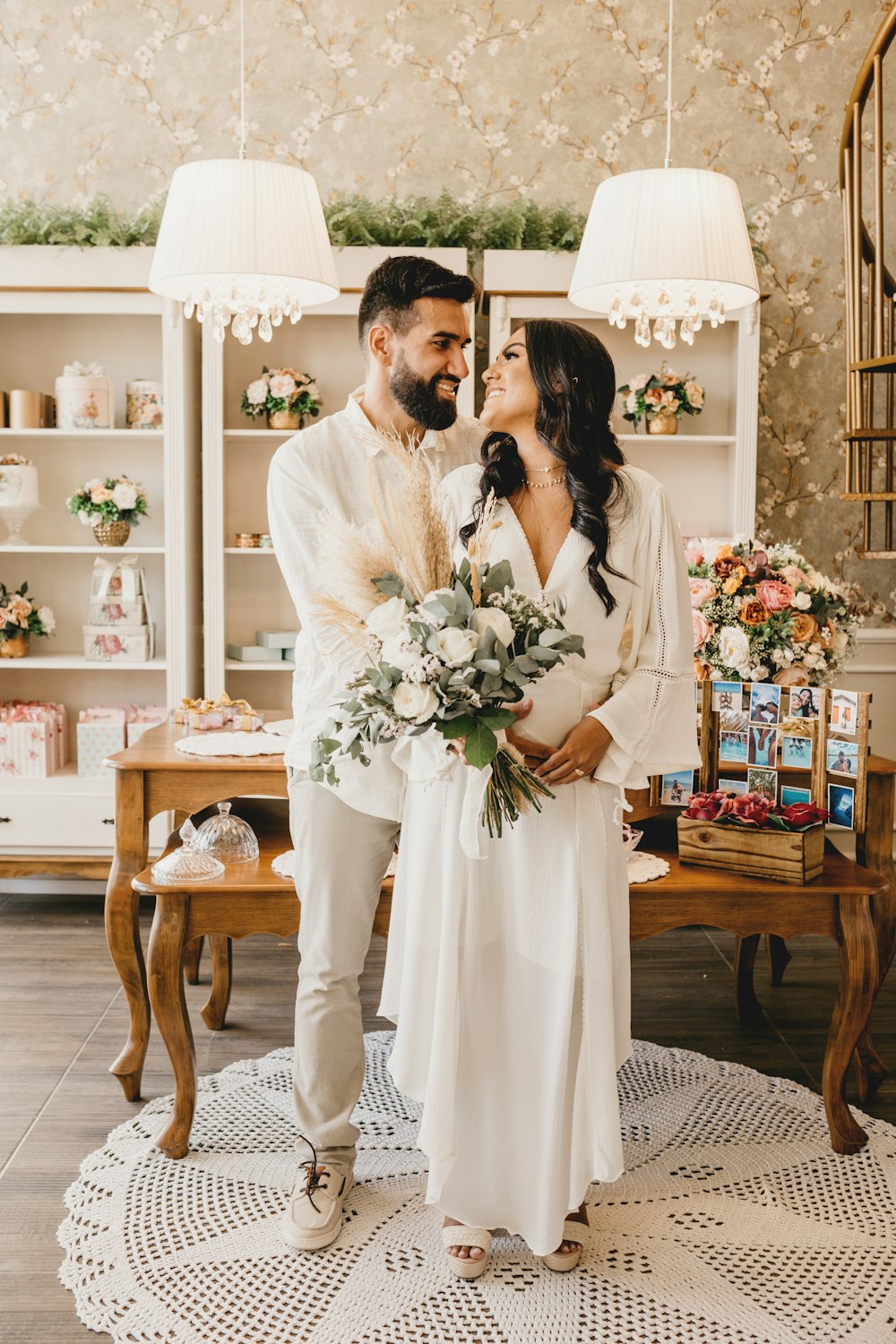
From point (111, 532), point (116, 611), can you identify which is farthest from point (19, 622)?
point (111, 532)

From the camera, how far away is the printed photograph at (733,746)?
8.29 ft

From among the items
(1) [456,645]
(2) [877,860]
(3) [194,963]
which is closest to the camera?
(1) [456,645]

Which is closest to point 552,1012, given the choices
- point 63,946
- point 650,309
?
point 650,309

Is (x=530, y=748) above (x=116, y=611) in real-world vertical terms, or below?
below

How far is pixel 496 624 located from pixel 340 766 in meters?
0.56

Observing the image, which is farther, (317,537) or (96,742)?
(96,742)

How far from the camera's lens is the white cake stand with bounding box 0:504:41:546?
4.03m

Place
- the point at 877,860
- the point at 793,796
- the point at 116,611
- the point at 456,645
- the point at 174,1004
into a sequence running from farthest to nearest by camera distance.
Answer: the point at 116,611
the point at 877,860
the point at 793,796
the point at 174,1004
the point at 456,645

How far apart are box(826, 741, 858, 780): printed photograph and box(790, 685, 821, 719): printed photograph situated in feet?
0.26

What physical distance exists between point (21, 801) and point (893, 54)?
14.2ft

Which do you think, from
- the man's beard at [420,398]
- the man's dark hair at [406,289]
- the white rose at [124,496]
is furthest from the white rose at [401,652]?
the white rose at [124,496]

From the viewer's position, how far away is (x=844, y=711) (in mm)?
2424

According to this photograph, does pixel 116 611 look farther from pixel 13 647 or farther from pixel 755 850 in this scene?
pixel 755 850

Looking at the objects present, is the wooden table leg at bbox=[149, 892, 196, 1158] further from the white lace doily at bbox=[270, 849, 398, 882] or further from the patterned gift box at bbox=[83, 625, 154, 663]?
the patterned gift box at bbox=[83, 625, 154, 663]
